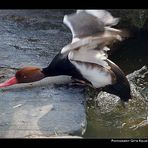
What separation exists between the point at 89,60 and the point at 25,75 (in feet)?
1.04

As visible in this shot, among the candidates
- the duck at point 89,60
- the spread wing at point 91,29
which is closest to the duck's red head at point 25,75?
the duck at point 89,60

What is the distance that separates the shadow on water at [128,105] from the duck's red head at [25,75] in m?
0.27

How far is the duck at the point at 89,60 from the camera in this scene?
8.80 ft

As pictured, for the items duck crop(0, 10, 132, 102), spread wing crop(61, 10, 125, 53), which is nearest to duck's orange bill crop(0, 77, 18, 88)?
duck crop(0, 10, 132, 102)

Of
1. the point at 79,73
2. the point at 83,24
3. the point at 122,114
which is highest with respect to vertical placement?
the point at 83,24

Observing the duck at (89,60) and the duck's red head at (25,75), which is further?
the duck's red head at (25,75)

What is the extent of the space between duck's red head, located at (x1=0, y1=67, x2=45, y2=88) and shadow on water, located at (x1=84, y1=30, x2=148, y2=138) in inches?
10.5

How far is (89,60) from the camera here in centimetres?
274

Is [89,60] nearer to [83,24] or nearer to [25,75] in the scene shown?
[83,24]

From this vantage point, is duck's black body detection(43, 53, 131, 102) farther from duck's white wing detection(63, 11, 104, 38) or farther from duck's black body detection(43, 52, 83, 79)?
duck's white wing detection(63, 11, 104, 38)

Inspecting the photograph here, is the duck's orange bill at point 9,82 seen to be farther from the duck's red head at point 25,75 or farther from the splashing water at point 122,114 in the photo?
the splashing water at point 122,114

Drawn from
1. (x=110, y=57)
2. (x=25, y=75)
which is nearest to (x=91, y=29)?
(x=110, y=57)

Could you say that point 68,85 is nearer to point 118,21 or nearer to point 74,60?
point 74,60
